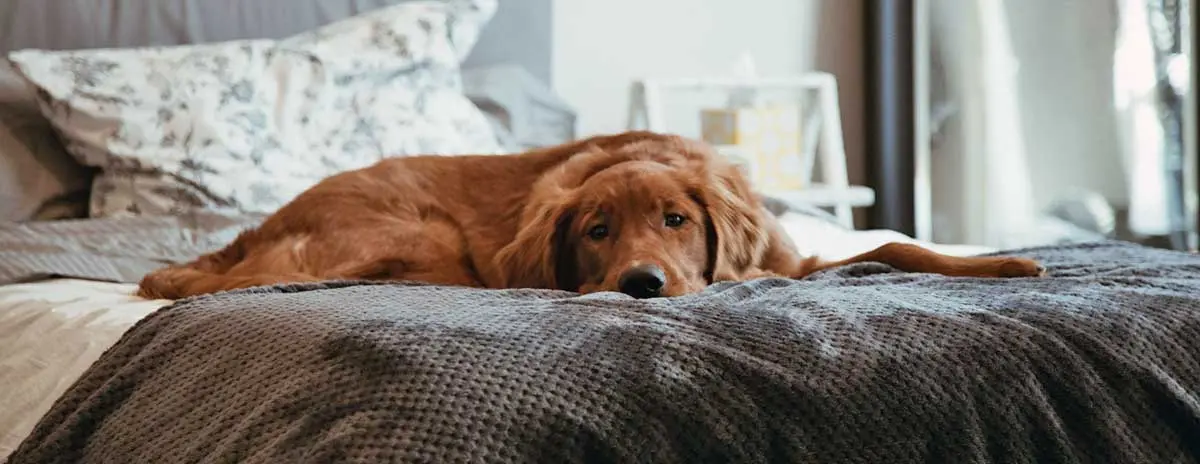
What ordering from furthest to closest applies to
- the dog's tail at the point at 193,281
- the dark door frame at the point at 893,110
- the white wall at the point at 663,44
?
the dark door frame at the point at 893,110 < the white wall at the point at 663,44 < the dog's tail at the point at 193,281

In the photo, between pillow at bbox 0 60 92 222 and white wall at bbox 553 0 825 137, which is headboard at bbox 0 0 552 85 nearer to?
pillow at bbox 0 60 92 222

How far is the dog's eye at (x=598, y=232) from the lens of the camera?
1.96 metres

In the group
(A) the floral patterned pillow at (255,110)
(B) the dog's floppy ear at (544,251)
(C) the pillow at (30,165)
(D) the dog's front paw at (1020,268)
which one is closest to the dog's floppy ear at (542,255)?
(B) the dog's floppy ear at (544,251)

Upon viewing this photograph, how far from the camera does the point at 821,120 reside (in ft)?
13.4

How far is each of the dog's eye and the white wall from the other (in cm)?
174

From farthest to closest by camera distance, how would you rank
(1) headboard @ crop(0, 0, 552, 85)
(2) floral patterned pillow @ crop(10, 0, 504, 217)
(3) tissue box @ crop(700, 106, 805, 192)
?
(3) tissue box @ crop(700, 106, 805, 192) < (1) headboard @ crop(0, 0, 552, 85) < (2) floral patterned pillow @ crop(10, 0, 504, 217)

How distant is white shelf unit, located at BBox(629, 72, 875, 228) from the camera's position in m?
3.79

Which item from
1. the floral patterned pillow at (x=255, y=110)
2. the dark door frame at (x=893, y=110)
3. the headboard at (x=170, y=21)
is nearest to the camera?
A: the floral patterned pillow at (x=255, y=110)

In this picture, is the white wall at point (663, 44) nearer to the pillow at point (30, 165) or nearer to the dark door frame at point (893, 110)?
the dark door frame at point (893, 110)

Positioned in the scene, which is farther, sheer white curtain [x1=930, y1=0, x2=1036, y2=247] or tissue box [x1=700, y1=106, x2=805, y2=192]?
sheer white curtain [x1=930, y1=0, x2=1036, y2=247]

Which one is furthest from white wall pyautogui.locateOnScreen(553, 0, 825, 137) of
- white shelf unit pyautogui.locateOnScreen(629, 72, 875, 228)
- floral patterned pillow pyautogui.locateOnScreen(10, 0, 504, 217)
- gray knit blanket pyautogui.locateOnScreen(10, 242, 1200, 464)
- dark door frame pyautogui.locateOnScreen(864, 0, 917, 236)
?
gray knit blanket pyautogui.locateOnScreen(10, 242, 1200, 464)

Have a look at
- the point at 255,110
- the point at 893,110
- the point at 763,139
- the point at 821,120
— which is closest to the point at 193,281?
the point at 255,110

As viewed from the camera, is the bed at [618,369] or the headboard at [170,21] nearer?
the bed at [618,369]

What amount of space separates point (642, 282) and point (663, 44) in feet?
7.83
